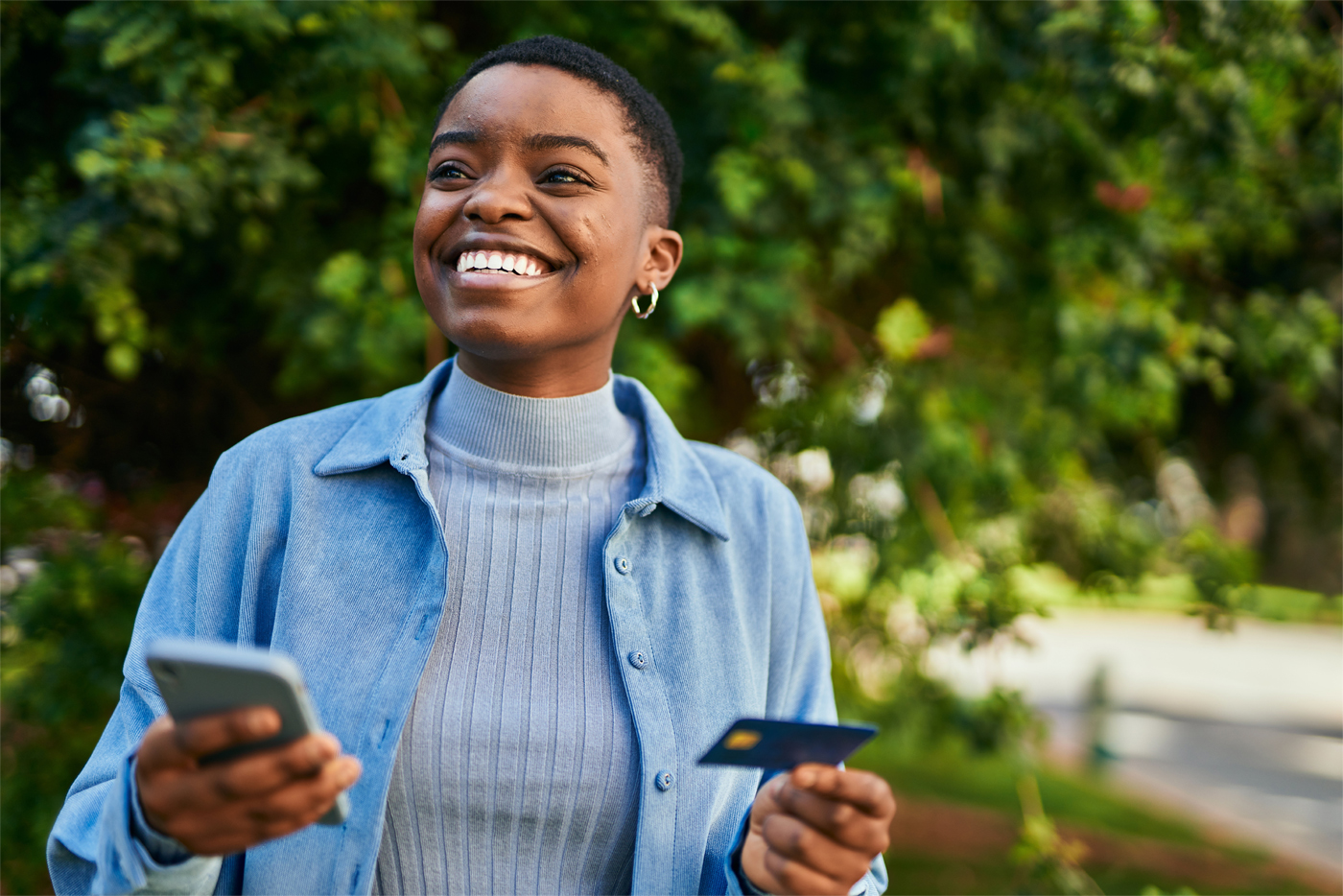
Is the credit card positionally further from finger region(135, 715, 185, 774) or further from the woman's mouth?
the woman's mouth

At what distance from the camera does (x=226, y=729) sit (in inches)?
39.0

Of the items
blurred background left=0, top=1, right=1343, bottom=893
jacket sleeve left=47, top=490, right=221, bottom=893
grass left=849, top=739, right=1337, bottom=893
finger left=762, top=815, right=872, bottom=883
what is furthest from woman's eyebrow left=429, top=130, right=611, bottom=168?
grass left=849, top=739, right=1337, bottom=893

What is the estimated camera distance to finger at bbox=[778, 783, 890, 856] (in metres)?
1.22

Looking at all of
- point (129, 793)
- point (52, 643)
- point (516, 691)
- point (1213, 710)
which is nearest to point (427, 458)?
point (516, 691)

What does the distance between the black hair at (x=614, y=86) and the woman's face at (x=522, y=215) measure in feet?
0.09

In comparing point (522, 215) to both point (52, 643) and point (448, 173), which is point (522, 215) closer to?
point (448, 173)

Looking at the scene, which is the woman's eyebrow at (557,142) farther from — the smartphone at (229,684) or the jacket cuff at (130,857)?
the jacket cuff at (130,857)

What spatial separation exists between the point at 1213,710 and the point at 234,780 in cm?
1313

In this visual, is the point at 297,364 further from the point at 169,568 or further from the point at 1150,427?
the point at 1150,427

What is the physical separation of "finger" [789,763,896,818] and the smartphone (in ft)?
1.86

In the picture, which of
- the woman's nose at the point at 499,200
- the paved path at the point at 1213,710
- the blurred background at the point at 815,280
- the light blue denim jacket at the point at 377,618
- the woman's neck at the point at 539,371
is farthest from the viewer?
the paved path at the point at 1213,710

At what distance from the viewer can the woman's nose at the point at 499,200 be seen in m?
1.51

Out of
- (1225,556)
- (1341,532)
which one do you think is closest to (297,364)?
(1225,556)

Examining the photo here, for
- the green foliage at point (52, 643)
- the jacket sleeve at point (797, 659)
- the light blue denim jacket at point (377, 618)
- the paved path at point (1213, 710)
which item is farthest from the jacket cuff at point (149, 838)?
the paved path at point (1213, 710)
